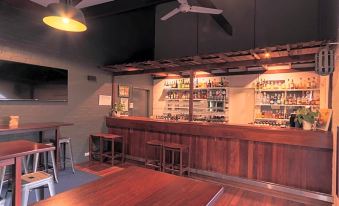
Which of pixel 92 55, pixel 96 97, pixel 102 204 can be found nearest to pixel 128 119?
pixel 96 97

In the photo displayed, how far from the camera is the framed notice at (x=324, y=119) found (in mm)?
3234

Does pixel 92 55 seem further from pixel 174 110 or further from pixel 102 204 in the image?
pixel 102 204

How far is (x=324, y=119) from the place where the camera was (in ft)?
10.9

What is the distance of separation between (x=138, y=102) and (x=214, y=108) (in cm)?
249

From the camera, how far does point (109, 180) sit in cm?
154

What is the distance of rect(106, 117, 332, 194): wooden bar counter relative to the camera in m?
3.27

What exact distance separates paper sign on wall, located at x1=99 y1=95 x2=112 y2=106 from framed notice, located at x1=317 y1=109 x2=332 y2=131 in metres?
4.59

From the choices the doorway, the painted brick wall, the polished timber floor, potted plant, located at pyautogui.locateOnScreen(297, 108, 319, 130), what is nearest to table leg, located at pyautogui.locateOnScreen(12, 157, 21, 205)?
the polished timber floor

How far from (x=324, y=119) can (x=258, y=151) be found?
109 centimetres

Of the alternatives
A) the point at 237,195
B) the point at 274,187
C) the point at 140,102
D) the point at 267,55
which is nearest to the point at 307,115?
the point at 267,55

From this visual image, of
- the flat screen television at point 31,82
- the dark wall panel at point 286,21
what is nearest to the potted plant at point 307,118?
the dark wall panel at point 286,21

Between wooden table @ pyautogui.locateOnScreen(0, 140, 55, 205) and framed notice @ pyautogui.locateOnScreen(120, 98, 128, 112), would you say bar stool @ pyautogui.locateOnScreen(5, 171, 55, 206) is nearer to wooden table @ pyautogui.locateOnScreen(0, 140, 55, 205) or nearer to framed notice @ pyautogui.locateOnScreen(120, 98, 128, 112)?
wooden table @ pyautogui.locateOnScreen(0, 140, 55, 205)

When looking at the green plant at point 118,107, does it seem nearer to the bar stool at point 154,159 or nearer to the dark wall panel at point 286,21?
the bar stool at point 154,159

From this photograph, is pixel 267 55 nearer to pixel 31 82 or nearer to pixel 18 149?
pixel 18 149
